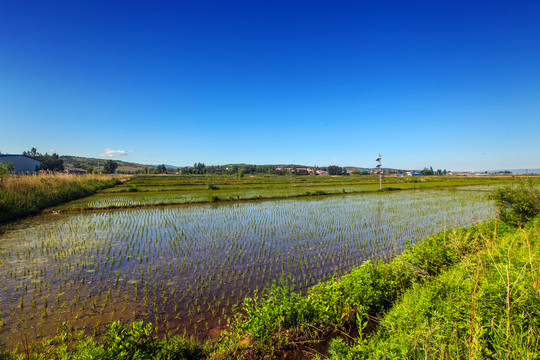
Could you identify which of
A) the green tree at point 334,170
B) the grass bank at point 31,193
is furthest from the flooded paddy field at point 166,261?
the green tree at point 334,170

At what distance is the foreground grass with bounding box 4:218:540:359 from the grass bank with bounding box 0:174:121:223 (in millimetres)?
16090

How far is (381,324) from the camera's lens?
4062 mm

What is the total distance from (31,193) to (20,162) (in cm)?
2736

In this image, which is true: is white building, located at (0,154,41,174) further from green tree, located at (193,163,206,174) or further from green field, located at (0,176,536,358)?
green tree, located at (193,163,206,174)

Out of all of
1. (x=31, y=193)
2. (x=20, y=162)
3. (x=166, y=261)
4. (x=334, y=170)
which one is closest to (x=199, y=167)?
(x=334, y=170)

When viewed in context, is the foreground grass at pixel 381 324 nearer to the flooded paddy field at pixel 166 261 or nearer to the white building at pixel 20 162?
the flooded paddy field at pixel 166 261

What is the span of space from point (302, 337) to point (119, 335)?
9.74 ft

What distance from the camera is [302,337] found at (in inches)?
170

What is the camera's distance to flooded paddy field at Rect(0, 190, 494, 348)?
538 cm

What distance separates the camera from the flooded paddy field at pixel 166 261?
212 inches

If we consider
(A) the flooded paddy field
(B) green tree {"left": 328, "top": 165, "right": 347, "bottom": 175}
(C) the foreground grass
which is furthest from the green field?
(B) green tree {"left": 328, "top": 165, "right": 347, "bottom": 175}

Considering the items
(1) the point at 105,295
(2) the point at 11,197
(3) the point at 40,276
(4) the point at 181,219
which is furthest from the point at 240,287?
(2) the point at 11,197

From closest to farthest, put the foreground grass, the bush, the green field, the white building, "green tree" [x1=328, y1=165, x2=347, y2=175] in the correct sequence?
the foreground grass → the green field → the bush → the white building → "green tree" [x1=328, y1=165, x2=347, y2=175]

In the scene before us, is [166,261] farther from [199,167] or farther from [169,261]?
[199,167]
